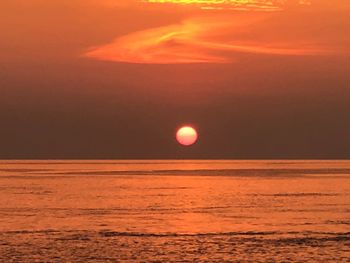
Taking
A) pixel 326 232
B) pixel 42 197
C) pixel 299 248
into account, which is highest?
pixel 42 197

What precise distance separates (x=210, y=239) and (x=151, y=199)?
151 ft

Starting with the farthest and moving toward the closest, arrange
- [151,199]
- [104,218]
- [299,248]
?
1. [151,199]
2. [104,218]
3. [299,248]

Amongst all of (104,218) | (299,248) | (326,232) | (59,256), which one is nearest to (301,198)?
(104,218)

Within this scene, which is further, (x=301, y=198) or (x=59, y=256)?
(x=301, y=198)

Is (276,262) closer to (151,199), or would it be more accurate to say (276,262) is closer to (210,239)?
(210,239)

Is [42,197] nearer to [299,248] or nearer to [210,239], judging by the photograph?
[210,239]

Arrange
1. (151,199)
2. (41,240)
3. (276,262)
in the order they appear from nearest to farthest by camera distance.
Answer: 1. (276,262)
2. (41,240)
3. (151,199)

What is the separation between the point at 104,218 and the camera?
67.6 meters

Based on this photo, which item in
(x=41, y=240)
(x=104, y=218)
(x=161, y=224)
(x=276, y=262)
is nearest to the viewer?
(x=276, y=262)

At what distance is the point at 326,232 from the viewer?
55688 mm

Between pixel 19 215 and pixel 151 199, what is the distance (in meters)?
30.3

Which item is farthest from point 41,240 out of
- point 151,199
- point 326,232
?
point 151,199

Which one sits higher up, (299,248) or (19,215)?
(19,215)

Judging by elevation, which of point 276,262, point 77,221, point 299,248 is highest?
point 77,221
